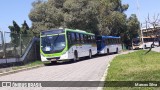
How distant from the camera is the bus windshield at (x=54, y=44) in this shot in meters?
30.3

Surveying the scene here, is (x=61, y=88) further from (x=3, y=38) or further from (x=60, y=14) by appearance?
(x=60, y=14)

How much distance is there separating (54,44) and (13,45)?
10.9 feet

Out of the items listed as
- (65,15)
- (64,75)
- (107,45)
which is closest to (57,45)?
(64,75)

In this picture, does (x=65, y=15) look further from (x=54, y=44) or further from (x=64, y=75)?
(x=64, y=75)

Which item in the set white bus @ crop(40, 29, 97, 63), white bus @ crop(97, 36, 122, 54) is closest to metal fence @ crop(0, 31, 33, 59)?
white bus @ crop(40, 29, 97, 63)

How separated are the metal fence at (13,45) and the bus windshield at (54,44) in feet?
7.41

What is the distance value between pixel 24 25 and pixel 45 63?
1605 inches

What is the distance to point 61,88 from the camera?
13.0 metres

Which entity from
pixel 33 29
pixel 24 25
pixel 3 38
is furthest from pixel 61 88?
pixel 24 25

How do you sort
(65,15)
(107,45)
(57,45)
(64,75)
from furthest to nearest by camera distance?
(65,15), (107,45), (57,45), (64,75)

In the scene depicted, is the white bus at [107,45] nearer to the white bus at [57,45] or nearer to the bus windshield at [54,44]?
the white bus at [57,45]

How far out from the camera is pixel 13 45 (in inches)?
1206

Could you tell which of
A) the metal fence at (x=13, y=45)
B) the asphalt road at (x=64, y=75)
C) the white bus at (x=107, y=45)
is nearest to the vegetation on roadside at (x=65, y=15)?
the white bus at (x=107, y=45)

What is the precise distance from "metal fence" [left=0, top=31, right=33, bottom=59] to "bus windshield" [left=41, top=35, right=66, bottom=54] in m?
2.26
